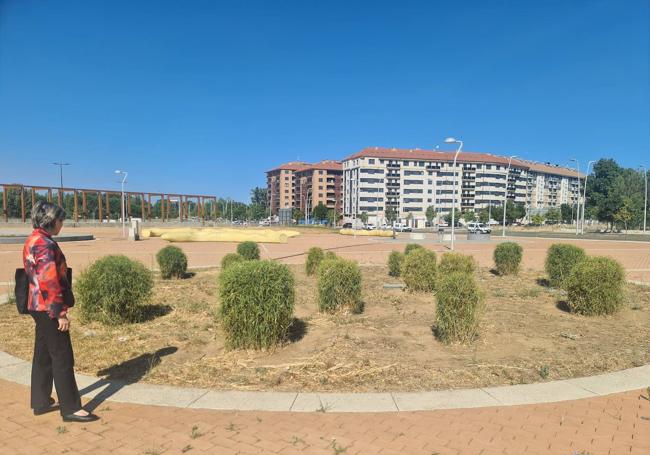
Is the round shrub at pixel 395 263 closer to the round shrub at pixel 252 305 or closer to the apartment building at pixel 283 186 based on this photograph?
the round shrub at pixel 252 305

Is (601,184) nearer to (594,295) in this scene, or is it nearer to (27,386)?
(594,295)

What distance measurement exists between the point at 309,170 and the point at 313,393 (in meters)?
130

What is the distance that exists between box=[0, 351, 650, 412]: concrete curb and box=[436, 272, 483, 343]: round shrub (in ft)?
4.64

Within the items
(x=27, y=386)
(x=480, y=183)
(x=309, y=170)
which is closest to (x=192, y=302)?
(x=27, y=386)

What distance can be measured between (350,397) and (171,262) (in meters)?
8.07

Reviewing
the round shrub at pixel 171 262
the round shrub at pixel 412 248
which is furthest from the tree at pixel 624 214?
the round shrub at pixel 171 262


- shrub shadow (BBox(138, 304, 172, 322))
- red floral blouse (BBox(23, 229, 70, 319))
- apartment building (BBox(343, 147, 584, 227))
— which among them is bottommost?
shrub shadow (BBox(138, 304, 172, 322))

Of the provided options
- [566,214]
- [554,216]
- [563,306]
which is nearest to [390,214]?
[554,216]

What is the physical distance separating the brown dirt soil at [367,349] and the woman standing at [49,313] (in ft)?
3.00

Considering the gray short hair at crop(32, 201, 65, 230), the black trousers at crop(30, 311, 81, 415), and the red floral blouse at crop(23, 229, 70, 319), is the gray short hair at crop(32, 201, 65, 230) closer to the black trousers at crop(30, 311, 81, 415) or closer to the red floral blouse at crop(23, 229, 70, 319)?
the red floral blouse at crop(23, 229, 70, 319)

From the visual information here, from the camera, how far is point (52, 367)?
11.0ft

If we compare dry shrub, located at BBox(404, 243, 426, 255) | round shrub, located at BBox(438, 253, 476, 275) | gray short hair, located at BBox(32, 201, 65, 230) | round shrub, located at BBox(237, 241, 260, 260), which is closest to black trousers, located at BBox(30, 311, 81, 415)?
gray short hair, located at BBox(32, 201, 65, 230)

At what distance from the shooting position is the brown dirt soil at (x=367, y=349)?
4.21 m

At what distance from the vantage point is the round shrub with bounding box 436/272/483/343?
5281mm
